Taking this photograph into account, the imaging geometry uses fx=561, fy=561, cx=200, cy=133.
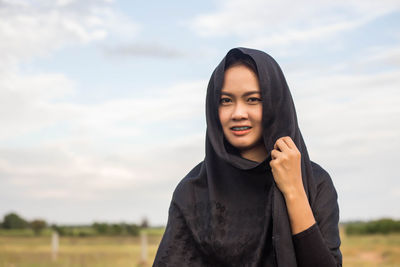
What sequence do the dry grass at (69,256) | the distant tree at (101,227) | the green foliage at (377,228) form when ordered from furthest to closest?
1. the distant tree at (101,227)
2. the green foliage at (377,228)
3. the dry grass at (69,256)

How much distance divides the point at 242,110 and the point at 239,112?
0.08ft

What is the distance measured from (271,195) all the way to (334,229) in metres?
0.38

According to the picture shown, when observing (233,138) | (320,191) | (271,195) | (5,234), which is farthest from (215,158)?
(5,234)

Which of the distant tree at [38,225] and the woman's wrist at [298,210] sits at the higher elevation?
the woman's wrist at [298,210]

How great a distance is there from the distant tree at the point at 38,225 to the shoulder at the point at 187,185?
5134cm

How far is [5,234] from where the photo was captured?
52.9 metres

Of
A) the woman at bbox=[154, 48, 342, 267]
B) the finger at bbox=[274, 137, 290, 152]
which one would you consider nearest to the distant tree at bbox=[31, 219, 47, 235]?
the woman at bbox=[154, 48, 342, 267]

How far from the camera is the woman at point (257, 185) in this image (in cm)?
268

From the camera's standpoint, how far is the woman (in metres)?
2.68

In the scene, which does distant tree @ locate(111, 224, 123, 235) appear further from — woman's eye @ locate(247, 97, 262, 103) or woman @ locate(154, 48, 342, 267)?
woman's eye @ locate(247, 97, 262, 103)

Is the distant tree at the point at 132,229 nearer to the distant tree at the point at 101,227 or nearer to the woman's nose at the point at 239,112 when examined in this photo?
the distant tree at the point at 101,227

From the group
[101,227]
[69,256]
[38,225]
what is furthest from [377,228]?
[38,225]

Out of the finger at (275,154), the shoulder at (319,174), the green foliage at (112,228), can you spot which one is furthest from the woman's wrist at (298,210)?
the green foliage at (112,228)

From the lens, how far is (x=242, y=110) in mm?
2865
